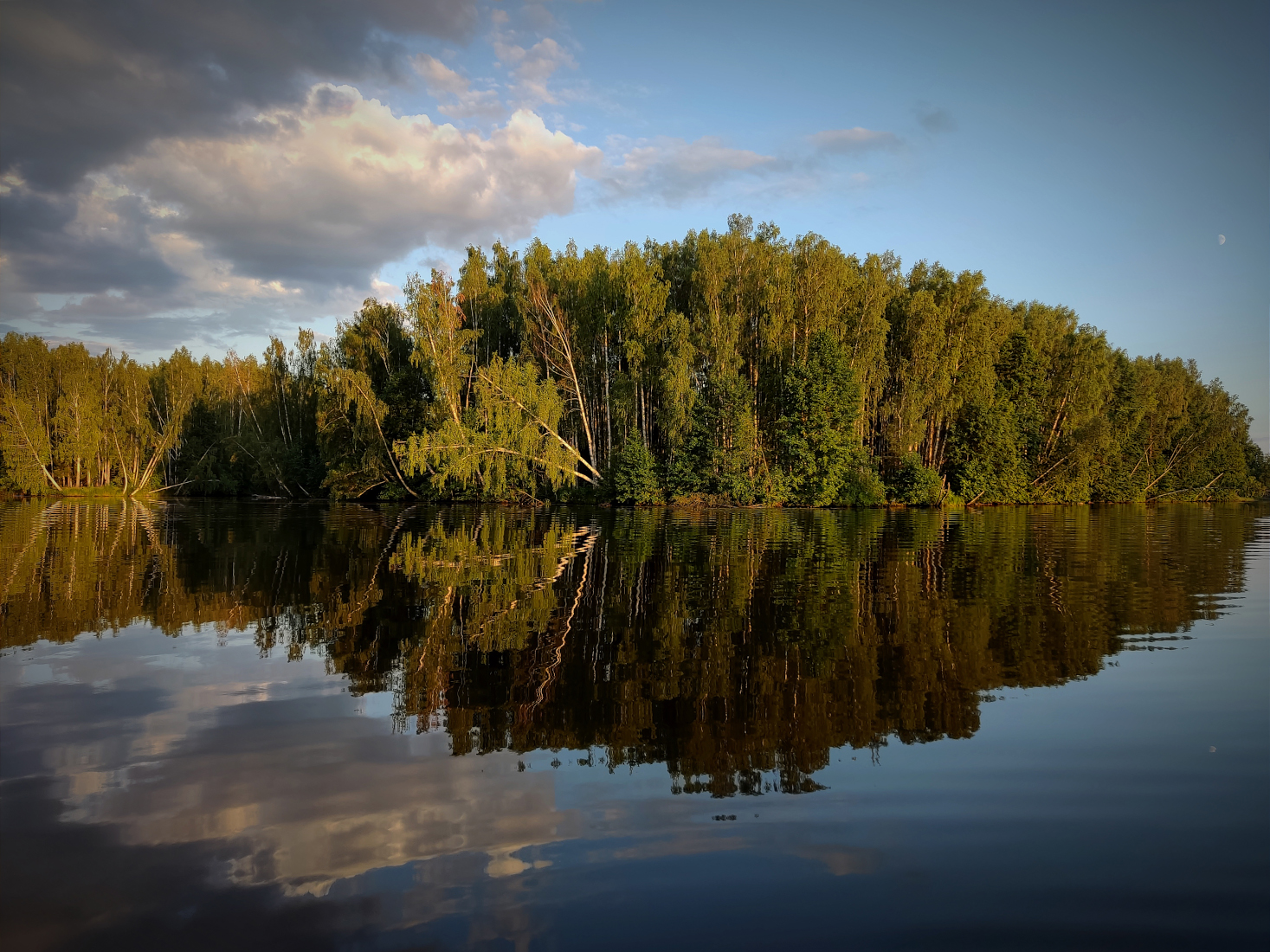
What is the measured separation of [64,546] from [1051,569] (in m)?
25.5

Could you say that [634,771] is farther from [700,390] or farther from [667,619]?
[700,390]

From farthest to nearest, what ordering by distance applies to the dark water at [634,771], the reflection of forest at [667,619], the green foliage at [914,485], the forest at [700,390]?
the green foliage at [914,485] → the forest at [700,390] → the reflection of forest at [667,619] → the dark water at [634,771]

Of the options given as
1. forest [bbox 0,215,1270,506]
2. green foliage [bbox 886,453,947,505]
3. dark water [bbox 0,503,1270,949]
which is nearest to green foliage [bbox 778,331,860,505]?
forest [bbox 0,215,1270,506]

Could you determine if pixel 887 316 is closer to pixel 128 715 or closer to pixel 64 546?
pixel 64 546

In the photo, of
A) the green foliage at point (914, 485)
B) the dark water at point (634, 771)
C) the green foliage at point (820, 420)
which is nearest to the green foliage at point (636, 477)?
the green foliage at point (820, 420)

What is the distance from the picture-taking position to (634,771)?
5547mm

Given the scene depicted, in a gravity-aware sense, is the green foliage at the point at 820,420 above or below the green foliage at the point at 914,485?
above

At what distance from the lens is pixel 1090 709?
709 cm

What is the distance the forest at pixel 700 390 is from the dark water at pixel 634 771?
36009 millimetres

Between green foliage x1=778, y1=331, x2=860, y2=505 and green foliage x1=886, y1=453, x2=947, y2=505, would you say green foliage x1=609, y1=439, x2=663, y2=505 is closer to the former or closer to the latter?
green foliage x1=778, y1=331, x2=860, y2=505

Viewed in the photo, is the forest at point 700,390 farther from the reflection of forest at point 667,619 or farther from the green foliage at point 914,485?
the reflection of forest at point 667,619

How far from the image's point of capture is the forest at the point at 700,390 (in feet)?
163

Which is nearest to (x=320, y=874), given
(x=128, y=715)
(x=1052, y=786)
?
(x=128, y=715)

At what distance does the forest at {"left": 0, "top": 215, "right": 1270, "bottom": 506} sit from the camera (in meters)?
49.7
